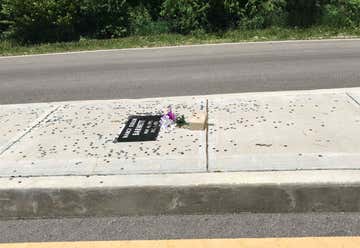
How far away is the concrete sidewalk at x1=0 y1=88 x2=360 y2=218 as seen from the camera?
13.7 feet

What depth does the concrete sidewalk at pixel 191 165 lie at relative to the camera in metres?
4.18

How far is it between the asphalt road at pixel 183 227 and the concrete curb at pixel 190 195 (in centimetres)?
6

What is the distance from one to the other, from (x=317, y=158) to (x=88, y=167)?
1.88 meters

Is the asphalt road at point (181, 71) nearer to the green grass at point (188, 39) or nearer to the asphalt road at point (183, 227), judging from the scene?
the green grass at point (188, 39)

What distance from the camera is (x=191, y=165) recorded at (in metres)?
4.62

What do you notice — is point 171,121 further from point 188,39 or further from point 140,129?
point 188,39

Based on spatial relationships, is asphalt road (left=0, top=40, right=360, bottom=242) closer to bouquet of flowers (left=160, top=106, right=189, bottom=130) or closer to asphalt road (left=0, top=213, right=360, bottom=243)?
asphalt road (left=0, top=213, right=360, bottom=243)

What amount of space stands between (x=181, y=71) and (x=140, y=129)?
5.63 metres

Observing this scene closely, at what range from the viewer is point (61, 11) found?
1920 centimetres

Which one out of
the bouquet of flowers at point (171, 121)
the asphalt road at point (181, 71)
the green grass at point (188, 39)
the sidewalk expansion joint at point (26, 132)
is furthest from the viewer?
the green grass at point (188, 39)

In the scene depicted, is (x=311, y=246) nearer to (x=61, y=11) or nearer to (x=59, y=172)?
(x=59, y=172)

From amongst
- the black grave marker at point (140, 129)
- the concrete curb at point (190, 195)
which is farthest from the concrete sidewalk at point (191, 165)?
the black grave marker at point (140, 129)

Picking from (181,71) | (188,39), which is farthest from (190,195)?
Answer: (188,39)

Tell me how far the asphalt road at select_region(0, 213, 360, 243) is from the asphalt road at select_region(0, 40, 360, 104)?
4738 mm
